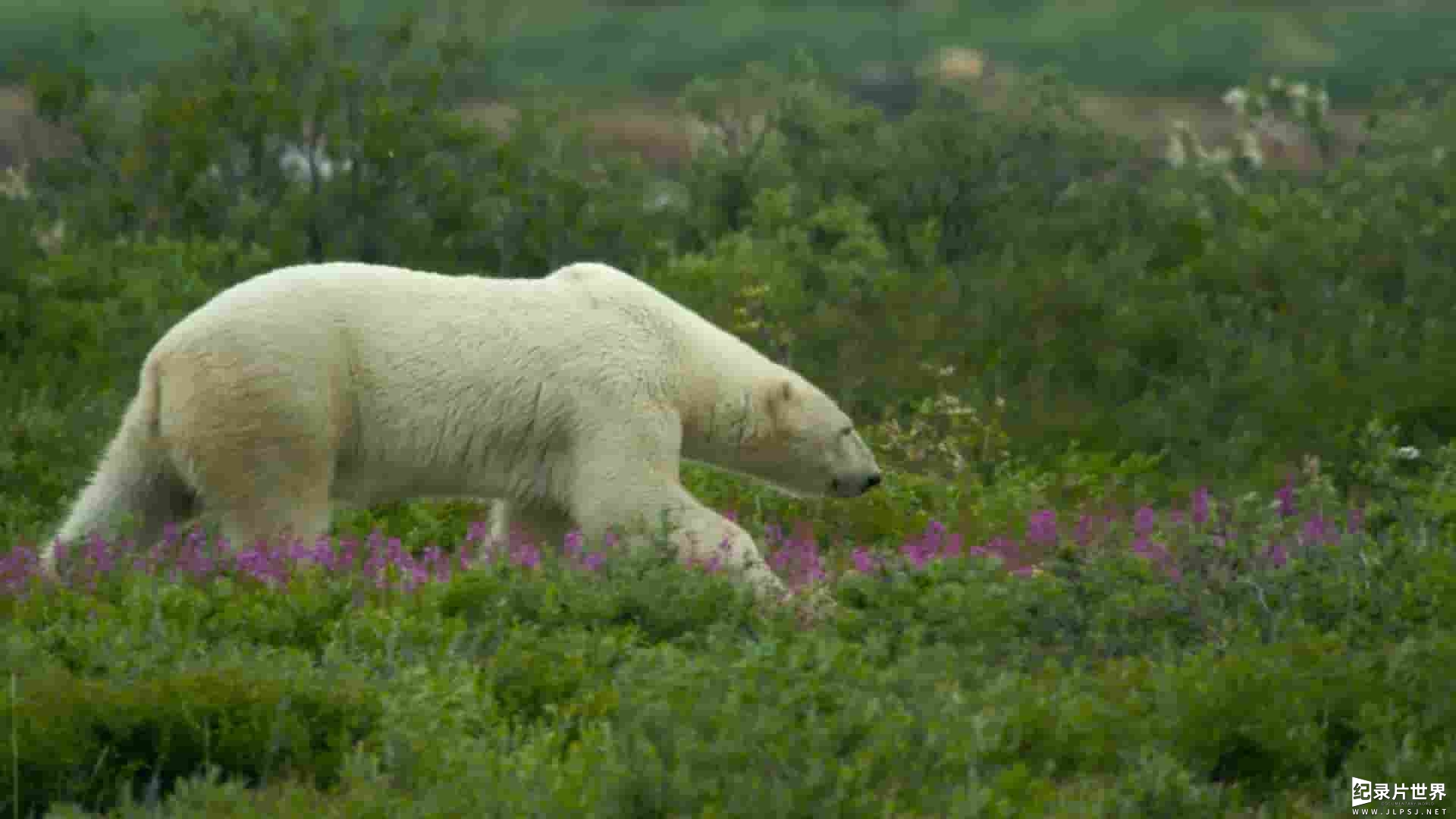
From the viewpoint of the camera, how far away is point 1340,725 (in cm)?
584

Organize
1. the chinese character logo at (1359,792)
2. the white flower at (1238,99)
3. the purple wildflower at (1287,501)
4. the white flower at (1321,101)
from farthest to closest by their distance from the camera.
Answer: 1. the white flower at (1321,101)
2. the white flower at (1238,99)
3. the purple wildflower at (1287,501)
4. the chinese character logo at (1359,792)

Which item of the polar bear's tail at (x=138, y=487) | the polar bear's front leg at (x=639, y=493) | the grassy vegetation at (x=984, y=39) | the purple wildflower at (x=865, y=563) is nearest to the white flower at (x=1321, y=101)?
the grassy vegetation at (x=984, y=39)

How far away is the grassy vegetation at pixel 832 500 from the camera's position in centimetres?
551

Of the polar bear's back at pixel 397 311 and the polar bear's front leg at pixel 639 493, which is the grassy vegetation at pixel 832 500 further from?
the polar bear's back at pixel 397 311

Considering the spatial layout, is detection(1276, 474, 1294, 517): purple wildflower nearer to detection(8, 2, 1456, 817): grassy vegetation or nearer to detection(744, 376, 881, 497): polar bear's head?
detection(8, 2, 1456, 817): grassy vegetation

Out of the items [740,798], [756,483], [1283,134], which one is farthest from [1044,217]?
[740,798]

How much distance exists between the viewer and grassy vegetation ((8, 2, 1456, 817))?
18.1ft

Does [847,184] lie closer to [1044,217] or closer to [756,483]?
[1044,217]

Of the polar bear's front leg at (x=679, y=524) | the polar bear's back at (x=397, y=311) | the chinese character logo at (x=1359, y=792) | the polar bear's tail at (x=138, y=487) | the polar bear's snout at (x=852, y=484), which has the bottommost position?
the polar bear's snout at (x=852, y=484)

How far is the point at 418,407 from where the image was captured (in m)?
7.93

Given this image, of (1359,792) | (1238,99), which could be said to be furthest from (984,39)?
(1359,792)

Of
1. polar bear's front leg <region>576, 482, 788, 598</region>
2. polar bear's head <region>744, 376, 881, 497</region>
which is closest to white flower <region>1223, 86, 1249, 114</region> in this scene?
polar bear's head <region>744, 376, 881, 497</region>

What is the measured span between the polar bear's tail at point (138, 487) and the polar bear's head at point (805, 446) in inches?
70.1

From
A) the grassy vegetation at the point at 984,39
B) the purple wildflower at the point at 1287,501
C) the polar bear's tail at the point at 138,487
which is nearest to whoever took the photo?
the polar bear's tail at the point at 138,487
